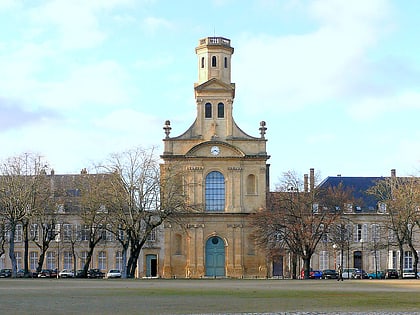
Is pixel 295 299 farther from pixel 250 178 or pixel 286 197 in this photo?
pixel 250 178

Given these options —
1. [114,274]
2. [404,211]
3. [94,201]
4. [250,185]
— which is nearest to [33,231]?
[114,274]

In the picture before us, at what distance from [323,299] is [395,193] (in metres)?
56.5

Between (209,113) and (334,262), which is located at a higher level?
(209,113)

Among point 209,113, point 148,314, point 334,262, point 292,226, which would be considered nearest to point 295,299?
point 148,314

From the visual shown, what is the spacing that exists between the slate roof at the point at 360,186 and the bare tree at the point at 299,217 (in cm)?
1863

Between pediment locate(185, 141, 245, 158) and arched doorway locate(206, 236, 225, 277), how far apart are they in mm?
9052

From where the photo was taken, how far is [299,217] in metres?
91.3

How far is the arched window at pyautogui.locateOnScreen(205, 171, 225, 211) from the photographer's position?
103 metres

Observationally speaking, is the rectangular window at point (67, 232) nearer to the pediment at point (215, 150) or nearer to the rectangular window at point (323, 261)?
the pediment at point (215, 150)

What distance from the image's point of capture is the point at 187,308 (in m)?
34.6

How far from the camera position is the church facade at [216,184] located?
334 feet

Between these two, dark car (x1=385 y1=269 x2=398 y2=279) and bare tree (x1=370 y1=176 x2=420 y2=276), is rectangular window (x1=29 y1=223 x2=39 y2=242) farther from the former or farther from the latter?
dark car (x1=385 y1=269 x2=398 y2=279)

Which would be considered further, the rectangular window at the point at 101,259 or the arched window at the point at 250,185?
the rectangular window at the point at 101,259

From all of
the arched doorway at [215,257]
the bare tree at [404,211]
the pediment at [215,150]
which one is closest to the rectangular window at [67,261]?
the arched doorway at [215,257]
